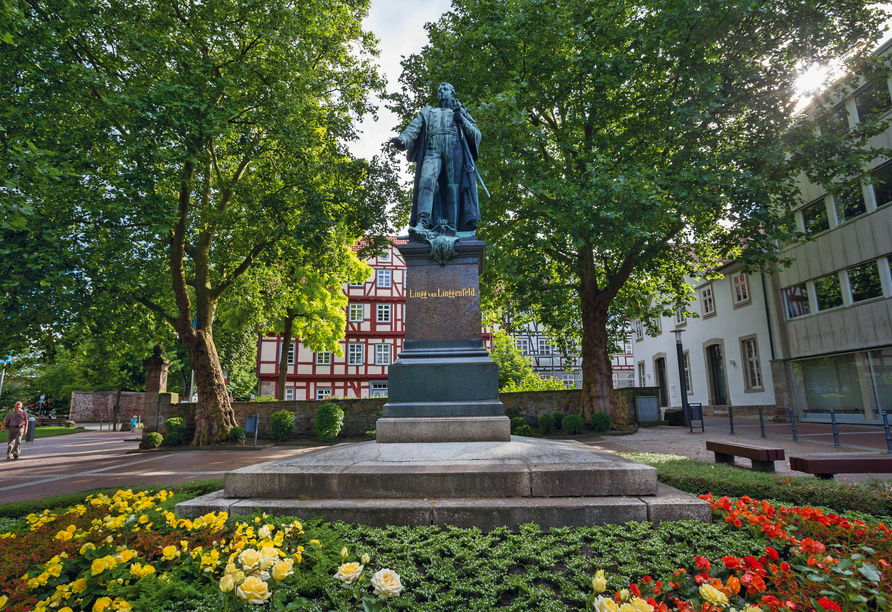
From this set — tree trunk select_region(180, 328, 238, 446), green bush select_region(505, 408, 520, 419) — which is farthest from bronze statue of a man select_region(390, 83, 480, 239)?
tree trunk select_region(180, 328, 238, 446)

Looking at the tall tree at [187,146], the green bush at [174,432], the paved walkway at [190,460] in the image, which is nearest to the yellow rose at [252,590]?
the paved walkway at [190,460]

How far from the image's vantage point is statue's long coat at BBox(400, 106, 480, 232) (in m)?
7.47

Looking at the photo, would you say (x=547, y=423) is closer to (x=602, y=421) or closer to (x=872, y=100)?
(x=602, y=421)

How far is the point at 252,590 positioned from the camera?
1.88 metres

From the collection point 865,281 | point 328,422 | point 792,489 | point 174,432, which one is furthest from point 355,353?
point 792,489

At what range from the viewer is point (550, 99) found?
47.6 feet

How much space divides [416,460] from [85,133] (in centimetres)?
1129

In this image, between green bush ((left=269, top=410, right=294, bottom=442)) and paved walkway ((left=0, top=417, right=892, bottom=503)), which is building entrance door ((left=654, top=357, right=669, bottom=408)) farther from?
green bush ((left=269, top=410, right=294, bottom=442))

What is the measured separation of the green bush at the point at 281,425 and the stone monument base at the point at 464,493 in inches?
521

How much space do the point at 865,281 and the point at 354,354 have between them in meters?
28.2

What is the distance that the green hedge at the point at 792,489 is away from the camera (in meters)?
4.55

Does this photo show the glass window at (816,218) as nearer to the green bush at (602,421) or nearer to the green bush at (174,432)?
the green bush at (602,421)

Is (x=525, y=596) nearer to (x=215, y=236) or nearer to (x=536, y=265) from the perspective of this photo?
(x=536, y=265)

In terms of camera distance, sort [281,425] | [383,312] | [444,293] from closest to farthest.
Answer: [444,293], [281,425], [383,312]
